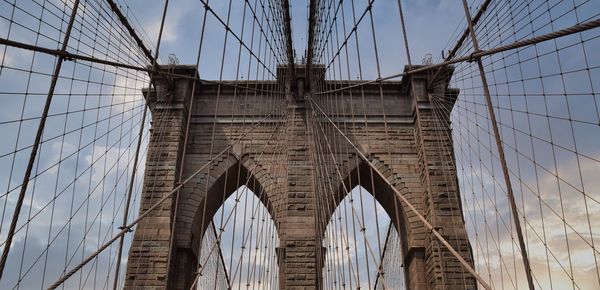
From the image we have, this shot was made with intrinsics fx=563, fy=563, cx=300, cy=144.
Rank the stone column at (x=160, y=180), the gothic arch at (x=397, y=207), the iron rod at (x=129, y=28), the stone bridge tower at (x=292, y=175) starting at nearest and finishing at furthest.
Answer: the iron rod at (x=129, y=28)
the stone column at (x=160, y=180)
the stone bridge tower at (x=292, y=175)
the gothic arch at (x=397, y=207)

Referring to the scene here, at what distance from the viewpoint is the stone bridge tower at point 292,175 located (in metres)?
12.0

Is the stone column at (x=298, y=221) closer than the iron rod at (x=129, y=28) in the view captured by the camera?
No

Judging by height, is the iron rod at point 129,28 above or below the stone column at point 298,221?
above

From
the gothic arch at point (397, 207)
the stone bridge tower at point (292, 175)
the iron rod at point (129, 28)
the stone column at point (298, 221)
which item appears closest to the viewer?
the iron rod at point (129, 28)

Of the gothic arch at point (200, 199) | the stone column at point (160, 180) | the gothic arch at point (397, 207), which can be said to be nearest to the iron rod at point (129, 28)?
the stone column at point (160, 180)

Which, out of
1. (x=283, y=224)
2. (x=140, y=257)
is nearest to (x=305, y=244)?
(x=283, y=224)

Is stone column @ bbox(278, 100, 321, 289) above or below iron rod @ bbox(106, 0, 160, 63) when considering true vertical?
below

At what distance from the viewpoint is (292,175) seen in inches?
512

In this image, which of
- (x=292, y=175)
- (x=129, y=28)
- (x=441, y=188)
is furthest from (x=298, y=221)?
(x=129, y=28)

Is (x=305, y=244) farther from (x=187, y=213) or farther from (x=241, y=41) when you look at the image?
(x=241, y=41)

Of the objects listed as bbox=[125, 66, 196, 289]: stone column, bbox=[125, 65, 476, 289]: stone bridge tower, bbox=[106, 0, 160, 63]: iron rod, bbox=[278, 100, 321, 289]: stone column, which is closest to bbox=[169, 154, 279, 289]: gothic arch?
bbox=[125, 65, 476, 289]: stone bridge tower

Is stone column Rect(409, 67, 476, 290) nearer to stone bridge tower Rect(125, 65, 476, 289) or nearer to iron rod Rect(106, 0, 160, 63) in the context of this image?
stone bridge tower Rect(125, 65, 476, 289)

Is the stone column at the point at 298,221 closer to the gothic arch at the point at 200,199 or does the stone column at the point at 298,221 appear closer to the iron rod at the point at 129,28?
the gothic arch at the point at 200,199

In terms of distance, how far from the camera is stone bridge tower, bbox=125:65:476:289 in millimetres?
11984
